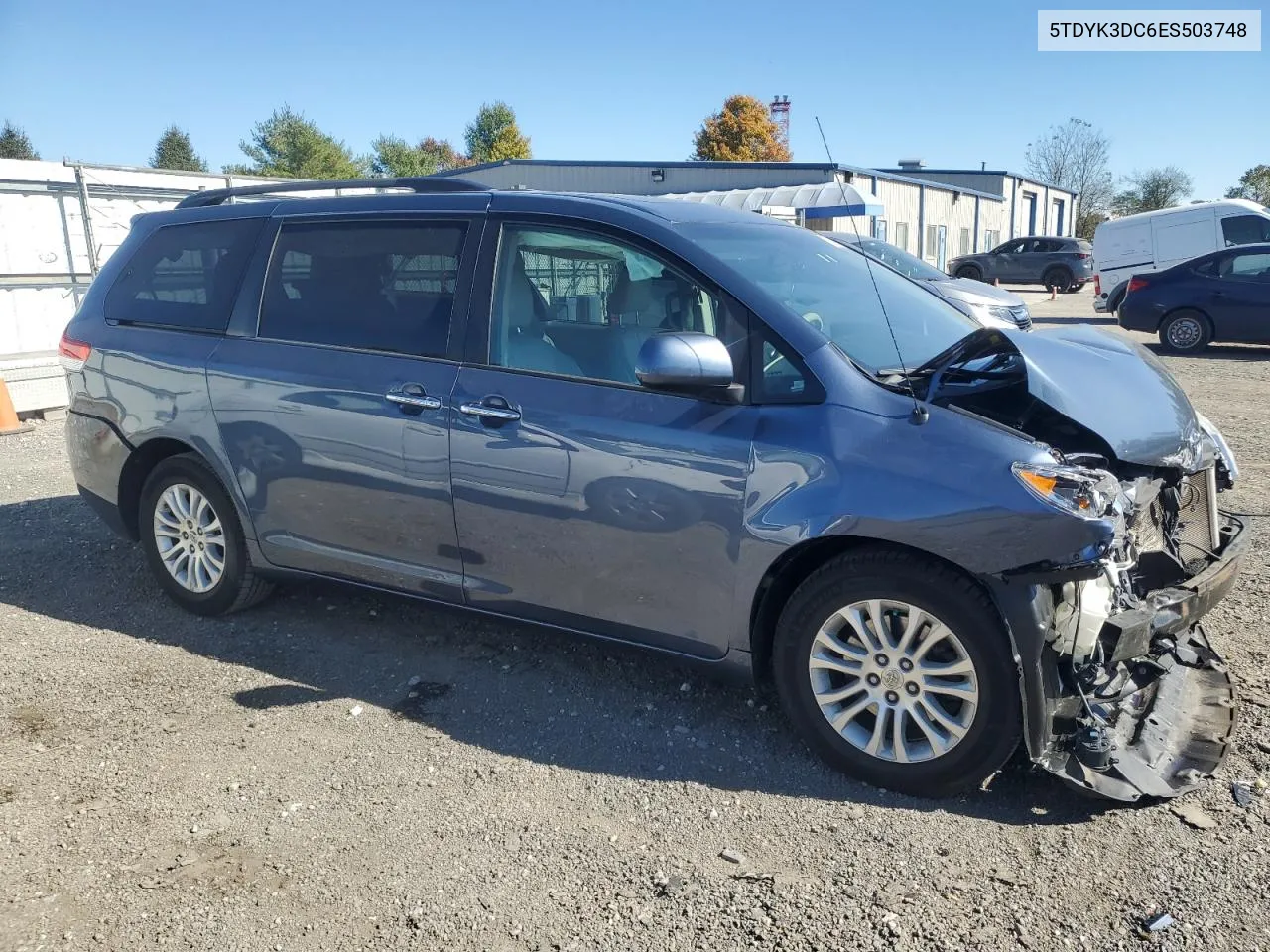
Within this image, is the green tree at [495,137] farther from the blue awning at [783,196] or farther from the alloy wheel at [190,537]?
the alloy wheel at [190,537]

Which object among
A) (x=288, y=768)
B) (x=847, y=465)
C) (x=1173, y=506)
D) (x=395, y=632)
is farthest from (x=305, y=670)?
(x=1173, y=506)

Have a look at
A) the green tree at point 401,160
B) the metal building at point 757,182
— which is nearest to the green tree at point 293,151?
the green tree at point 401,160

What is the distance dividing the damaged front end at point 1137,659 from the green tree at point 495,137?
257ft

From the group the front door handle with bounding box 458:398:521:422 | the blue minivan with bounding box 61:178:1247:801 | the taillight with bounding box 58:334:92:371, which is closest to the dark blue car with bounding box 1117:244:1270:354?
the blue minivan with bounding box 61:178:1247:801

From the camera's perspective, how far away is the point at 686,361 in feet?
10.4

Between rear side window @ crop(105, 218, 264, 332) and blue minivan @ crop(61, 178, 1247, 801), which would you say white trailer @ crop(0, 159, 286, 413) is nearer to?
rear side window @ crop(105, 218, 264, 332)

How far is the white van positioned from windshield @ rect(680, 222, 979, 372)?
18139mm

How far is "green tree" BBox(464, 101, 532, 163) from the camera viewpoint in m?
77.8

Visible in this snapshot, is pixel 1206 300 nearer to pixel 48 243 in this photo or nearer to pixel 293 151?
pixel 48 243

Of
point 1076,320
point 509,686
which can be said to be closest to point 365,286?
point 509,686

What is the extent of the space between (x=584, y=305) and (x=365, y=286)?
1038 mm

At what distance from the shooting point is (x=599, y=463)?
11.4 ft

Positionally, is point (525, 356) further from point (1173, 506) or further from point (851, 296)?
point (1173, 506)

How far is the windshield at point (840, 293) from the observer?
354cm
